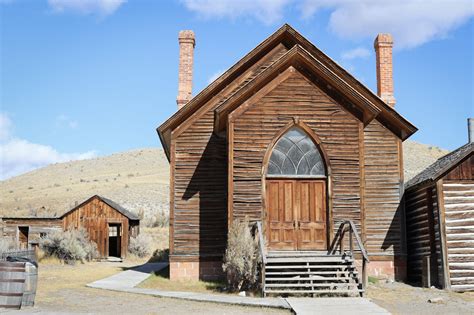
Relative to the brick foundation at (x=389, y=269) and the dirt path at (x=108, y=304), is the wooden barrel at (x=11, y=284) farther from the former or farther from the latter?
the brick foundation at (x=389, y=269)

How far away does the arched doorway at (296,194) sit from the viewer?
16531 millimetres

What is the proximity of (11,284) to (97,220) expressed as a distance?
20270 millimetres

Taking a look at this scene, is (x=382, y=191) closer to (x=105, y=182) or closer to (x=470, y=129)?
(x=470, y=129)

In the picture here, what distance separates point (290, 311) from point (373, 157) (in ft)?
26.9

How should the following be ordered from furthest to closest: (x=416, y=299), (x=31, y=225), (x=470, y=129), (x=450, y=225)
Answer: (x=31, y=225), (x=470, y=129), (x=450, y=225), (x=416, y=299)

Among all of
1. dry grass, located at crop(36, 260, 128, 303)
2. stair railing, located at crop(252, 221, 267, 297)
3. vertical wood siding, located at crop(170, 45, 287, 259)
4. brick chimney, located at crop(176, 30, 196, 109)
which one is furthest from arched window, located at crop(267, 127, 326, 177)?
dry grass, located at crop(36, 260, 128, 303)

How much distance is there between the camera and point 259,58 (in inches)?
766

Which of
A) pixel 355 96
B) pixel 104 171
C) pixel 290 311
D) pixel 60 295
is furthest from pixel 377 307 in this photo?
pixel 104 171

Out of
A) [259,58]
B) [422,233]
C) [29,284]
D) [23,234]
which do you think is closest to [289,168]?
[259,58]

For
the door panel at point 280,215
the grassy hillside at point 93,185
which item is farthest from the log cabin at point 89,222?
the grassy hillside at point 93,185

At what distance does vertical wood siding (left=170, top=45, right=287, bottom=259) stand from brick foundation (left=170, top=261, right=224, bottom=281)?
28 centimetres

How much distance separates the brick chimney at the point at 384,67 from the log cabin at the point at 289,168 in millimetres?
1482

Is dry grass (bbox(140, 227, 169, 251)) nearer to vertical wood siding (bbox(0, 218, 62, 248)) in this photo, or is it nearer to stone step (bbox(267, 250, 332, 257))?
vertical wood siding (bbox(0, 218, 62, 248))

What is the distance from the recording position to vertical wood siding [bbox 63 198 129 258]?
103ft
